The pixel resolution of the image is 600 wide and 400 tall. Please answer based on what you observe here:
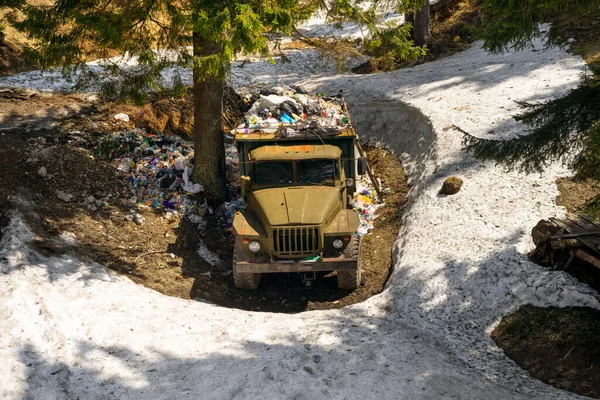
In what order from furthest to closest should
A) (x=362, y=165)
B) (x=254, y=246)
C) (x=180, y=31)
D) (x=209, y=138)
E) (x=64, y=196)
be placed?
(x=209, y=138), (x=64, y=196), (x=180, y=31), (x=362, y=165), (x=254, y=246)

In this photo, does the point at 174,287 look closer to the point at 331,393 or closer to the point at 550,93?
the point at 331,393

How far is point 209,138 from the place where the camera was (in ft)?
44.5

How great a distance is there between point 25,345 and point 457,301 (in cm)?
640

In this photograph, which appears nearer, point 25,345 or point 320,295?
point 25,345

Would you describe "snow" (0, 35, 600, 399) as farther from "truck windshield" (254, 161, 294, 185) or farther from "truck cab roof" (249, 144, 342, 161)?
"truck windshield" (254, 161, 294, 185)

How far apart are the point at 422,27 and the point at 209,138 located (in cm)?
1253

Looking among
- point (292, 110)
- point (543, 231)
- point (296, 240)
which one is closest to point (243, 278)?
point (296, 240)

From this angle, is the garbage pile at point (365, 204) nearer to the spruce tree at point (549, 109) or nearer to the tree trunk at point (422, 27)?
the spruce tree at point (549, 109)

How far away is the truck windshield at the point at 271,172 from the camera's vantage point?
36.2 ft

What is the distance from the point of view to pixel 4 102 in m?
15.9

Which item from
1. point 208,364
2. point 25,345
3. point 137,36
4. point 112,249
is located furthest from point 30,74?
point 208,364

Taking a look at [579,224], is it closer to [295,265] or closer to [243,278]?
[295,265]

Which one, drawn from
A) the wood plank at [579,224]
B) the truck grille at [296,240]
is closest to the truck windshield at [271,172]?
the truck grille at [296,240]

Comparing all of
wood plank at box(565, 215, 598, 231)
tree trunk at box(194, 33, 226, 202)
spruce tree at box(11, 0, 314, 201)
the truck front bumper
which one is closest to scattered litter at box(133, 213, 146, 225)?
tree trunk at box(194, 33, 226, 202)
